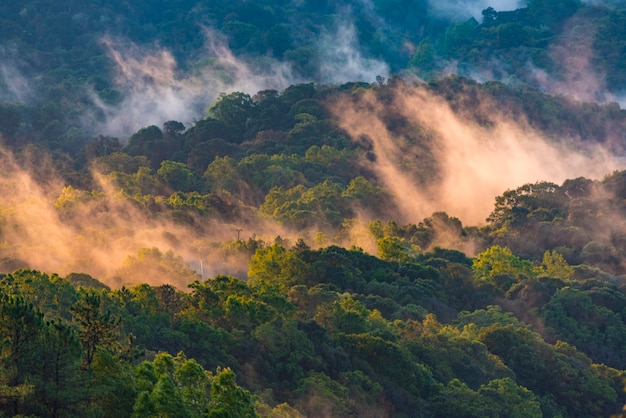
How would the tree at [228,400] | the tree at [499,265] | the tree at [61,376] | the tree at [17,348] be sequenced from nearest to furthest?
1. the tree at [17,348]
2. the tree at [61,376]
3. the tree at [228,400]
4. the tree at [499,265]

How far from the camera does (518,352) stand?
95.5m

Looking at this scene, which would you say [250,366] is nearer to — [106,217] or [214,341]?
[214,341]

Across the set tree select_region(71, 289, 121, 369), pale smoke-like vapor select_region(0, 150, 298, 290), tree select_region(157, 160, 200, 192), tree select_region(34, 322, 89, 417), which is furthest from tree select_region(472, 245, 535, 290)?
tree select_region(34, 322, 89, 417)

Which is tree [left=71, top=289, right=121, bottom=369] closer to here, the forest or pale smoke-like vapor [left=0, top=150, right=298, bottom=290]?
the forest

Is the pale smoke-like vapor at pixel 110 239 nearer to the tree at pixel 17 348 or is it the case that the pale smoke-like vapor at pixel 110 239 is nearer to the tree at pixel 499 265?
the tree at pixel 499 265

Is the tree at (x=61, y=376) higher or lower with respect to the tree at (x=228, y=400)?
lower

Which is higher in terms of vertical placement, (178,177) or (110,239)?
(178,177)

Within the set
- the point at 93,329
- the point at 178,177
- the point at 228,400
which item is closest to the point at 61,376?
the point at 93,329

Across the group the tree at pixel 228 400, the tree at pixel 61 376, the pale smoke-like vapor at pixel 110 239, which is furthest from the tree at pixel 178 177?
the tree at pixel 61 376

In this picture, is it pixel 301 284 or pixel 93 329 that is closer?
pixel 93 329

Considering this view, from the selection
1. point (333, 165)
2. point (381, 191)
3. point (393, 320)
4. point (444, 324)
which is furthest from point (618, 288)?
point (333, 165)

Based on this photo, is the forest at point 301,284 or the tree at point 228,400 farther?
the forest at point 301,284

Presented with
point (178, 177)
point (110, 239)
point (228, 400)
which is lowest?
point (228, 400)

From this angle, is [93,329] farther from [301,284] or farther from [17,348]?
[301,284]
